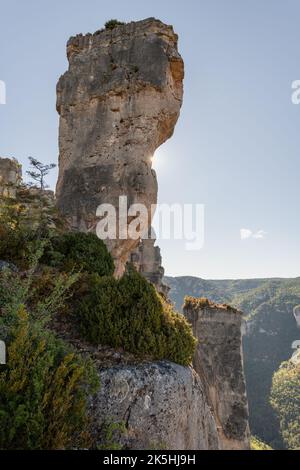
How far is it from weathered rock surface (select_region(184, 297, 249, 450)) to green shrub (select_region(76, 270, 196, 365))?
9.93 m

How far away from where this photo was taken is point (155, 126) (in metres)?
11.9

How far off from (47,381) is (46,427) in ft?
1.19

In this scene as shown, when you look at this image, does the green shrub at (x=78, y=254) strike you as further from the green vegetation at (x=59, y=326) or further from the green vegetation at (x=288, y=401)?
the green vegetation at (x=288, y=401)

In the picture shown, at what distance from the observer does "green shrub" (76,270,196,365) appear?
434 cm

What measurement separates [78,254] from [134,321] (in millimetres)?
2954

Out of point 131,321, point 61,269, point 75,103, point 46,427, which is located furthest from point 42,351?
point 75,103

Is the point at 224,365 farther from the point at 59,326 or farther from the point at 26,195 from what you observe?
the point at 59,326

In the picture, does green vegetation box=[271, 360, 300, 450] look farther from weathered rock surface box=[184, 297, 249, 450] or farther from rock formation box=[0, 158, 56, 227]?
rock formation box=[0, 158, 56, 227]

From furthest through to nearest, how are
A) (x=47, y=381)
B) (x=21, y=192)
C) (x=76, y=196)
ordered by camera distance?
(x=76, y=196) → (x=21, y=192) → (x=47, y=381)

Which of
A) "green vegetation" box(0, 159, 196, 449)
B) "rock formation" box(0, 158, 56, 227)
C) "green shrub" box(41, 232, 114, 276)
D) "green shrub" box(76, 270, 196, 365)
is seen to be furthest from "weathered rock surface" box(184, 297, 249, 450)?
"green shrub" box(76, 270, 196, 365)

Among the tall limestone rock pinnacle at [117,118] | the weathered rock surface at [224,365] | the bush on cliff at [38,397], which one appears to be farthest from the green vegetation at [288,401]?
the bush on cliff at [38,397]

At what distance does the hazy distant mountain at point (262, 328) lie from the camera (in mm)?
63972

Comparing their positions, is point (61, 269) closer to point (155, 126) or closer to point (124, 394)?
point (124, 394)

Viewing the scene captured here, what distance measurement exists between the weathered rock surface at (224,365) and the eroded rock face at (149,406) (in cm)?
1006
